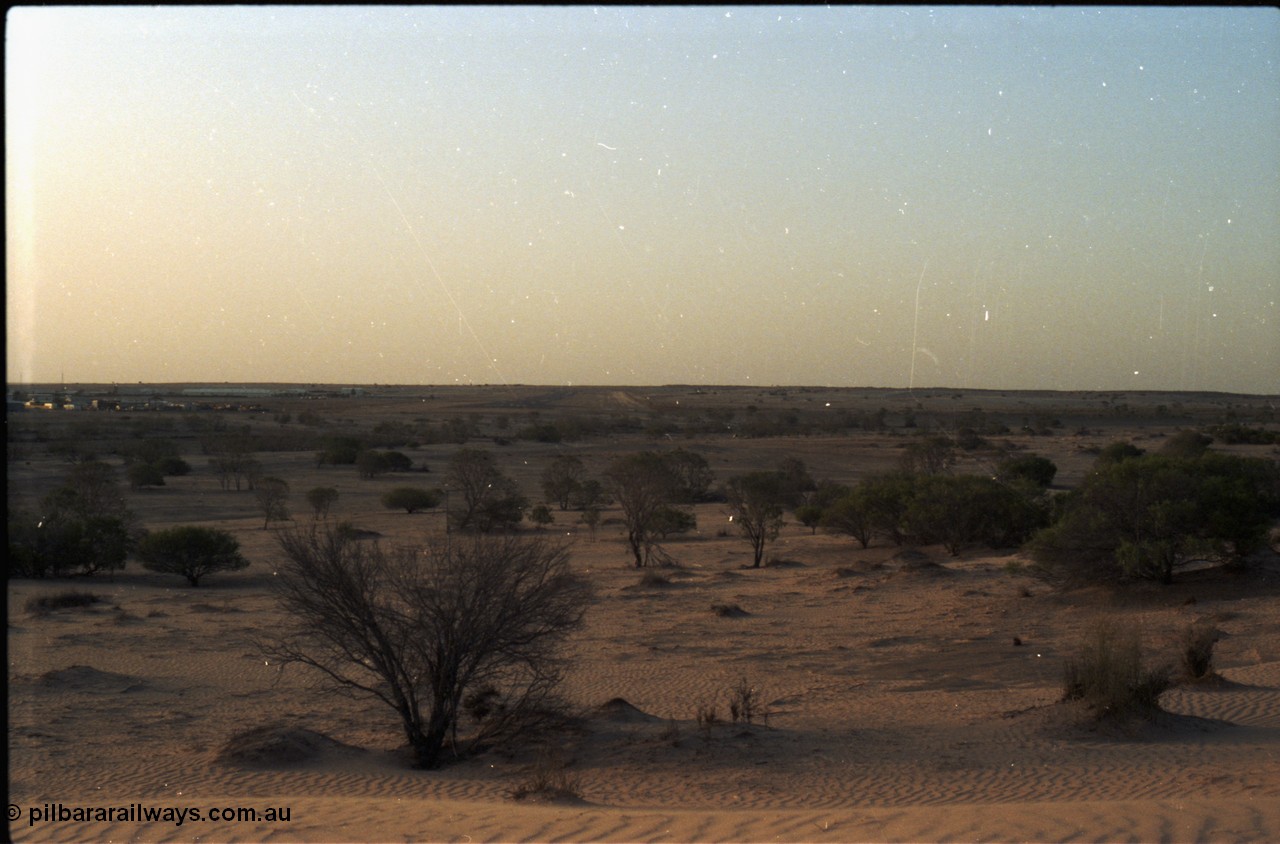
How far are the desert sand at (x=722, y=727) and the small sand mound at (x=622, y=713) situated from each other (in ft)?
0.14

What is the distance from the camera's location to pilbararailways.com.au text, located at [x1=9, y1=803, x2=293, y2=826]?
9500 millimetres

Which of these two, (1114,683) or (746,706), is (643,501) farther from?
(1114,683)

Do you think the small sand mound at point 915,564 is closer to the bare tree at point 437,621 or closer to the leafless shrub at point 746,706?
the leafless shrub at point 746,706

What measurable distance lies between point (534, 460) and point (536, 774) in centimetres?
5964

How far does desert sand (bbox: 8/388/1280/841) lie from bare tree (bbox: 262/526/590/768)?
750 mm

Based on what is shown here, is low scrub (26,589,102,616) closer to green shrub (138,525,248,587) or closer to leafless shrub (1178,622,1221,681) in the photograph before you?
green shrub (138,525,248,587)

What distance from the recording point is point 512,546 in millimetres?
14781

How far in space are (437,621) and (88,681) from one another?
7.38m

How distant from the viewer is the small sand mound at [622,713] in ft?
48.2

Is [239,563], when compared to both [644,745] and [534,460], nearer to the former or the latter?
[644,745]

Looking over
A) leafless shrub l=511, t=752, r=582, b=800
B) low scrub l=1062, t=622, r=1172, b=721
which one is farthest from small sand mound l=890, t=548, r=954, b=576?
leafless shrub l=511, t=752, r=582, b=800

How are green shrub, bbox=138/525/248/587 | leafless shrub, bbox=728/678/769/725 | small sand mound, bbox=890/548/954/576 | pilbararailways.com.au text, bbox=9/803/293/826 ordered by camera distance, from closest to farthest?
pilbararailways.com.au text, bbox=9/803/293/826, leafless shrub, bbox=728/678/769/725, green shrub, bbox=138/525/248/587, small sand mound, bbox=890/548/954/576

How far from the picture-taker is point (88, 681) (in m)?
17.5

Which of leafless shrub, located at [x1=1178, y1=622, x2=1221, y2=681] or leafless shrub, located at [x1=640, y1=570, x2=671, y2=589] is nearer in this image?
leafless shrub, located at [x1=1178, y1=622, x2=1221, y2=681]
